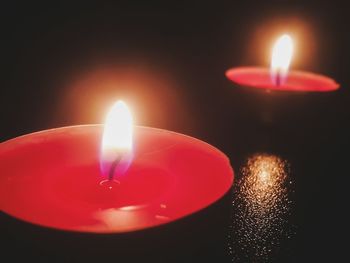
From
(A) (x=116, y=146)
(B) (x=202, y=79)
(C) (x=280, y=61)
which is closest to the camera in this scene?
(A) (x=116, y=146)

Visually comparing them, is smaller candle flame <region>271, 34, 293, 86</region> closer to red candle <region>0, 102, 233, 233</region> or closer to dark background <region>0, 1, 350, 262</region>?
dark background <region>0, 1, 350, 262</region>

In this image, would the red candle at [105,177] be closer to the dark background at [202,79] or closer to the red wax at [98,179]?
the red wax at [98,179]

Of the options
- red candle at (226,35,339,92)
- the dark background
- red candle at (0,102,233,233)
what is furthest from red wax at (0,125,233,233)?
red candle at (226,35,339,92)

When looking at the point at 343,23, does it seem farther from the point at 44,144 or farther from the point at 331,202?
the point at 44,144

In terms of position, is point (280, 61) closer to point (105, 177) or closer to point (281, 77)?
point (281, 77)

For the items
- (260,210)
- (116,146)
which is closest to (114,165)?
(116,146)

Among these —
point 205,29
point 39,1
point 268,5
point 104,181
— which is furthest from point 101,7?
point 104,181

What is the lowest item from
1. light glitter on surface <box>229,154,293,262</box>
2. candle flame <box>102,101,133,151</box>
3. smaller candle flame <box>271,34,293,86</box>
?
light glitter on surface <box>229,154,293,262</box>
